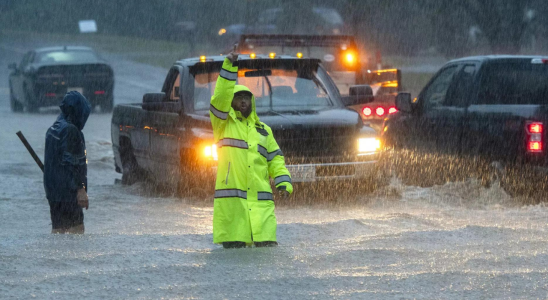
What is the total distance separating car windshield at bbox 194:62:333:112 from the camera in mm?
10312

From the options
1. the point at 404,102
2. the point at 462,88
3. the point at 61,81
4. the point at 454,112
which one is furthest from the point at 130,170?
the point at 61,81

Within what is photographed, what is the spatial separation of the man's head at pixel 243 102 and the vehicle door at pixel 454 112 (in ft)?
12.4

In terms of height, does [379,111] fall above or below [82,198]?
above

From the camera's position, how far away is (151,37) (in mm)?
62750

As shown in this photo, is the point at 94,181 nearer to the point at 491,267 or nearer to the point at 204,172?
the point at 204,172

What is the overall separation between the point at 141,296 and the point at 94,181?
25.4 ft

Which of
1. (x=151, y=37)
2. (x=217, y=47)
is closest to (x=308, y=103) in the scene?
(x=217, y=47)

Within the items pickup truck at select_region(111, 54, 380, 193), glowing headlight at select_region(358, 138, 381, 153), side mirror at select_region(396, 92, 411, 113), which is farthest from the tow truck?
glowing headlight at select_region(358, 138, 381, 153)

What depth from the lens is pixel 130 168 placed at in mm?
11820

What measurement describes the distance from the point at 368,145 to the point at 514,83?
1.62 m

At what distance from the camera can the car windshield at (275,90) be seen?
1031 centimetres

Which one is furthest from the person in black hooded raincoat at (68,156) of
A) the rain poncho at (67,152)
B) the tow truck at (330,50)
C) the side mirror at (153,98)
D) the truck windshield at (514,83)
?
the tow truck at (330,50)

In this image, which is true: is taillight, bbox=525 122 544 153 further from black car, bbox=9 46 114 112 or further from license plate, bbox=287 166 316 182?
black car, bbox=9 46 114 112

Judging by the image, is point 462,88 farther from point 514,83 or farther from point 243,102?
point 243,102
